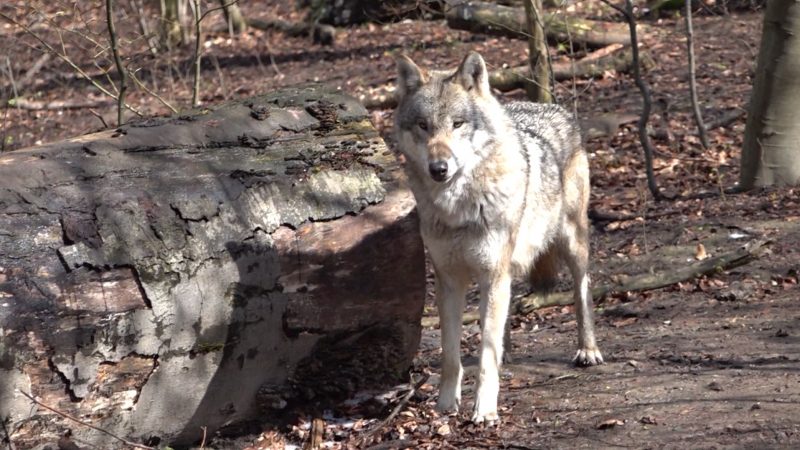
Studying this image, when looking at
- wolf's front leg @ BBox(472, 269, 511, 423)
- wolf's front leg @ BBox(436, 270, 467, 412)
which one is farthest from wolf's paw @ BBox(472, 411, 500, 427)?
wolf's front leg @ BBox(436, 270, 467, 412)

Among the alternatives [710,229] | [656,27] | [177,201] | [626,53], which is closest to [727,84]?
[626,53]

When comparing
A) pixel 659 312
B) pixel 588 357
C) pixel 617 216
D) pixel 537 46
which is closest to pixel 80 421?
pixel 588 357

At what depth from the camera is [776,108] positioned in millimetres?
8523

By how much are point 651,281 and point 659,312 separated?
0.48m

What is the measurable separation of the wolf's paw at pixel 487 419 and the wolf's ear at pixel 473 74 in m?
1.85

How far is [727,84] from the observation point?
1180 cm

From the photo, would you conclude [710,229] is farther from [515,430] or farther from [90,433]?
[90,433]

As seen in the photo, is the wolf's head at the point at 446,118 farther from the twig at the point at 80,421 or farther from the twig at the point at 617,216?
the twig at the point at 617,216

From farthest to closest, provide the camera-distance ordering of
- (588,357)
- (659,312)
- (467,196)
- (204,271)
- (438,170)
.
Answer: (659,312), (588,357), (467,196), (438,170), (204,271)

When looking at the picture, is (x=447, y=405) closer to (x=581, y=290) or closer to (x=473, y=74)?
(x=581, y=290)

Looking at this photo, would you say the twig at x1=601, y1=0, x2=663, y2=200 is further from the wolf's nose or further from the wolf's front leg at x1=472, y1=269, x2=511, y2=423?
the wolf's nose

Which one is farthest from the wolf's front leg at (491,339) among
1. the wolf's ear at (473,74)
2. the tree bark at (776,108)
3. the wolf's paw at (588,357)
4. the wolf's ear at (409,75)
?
the tree bark at (776,108)

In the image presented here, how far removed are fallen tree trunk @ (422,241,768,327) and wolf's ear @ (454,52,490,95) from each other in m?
2.06

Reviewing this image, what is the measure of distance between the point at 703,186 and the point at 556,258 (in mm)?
3238
